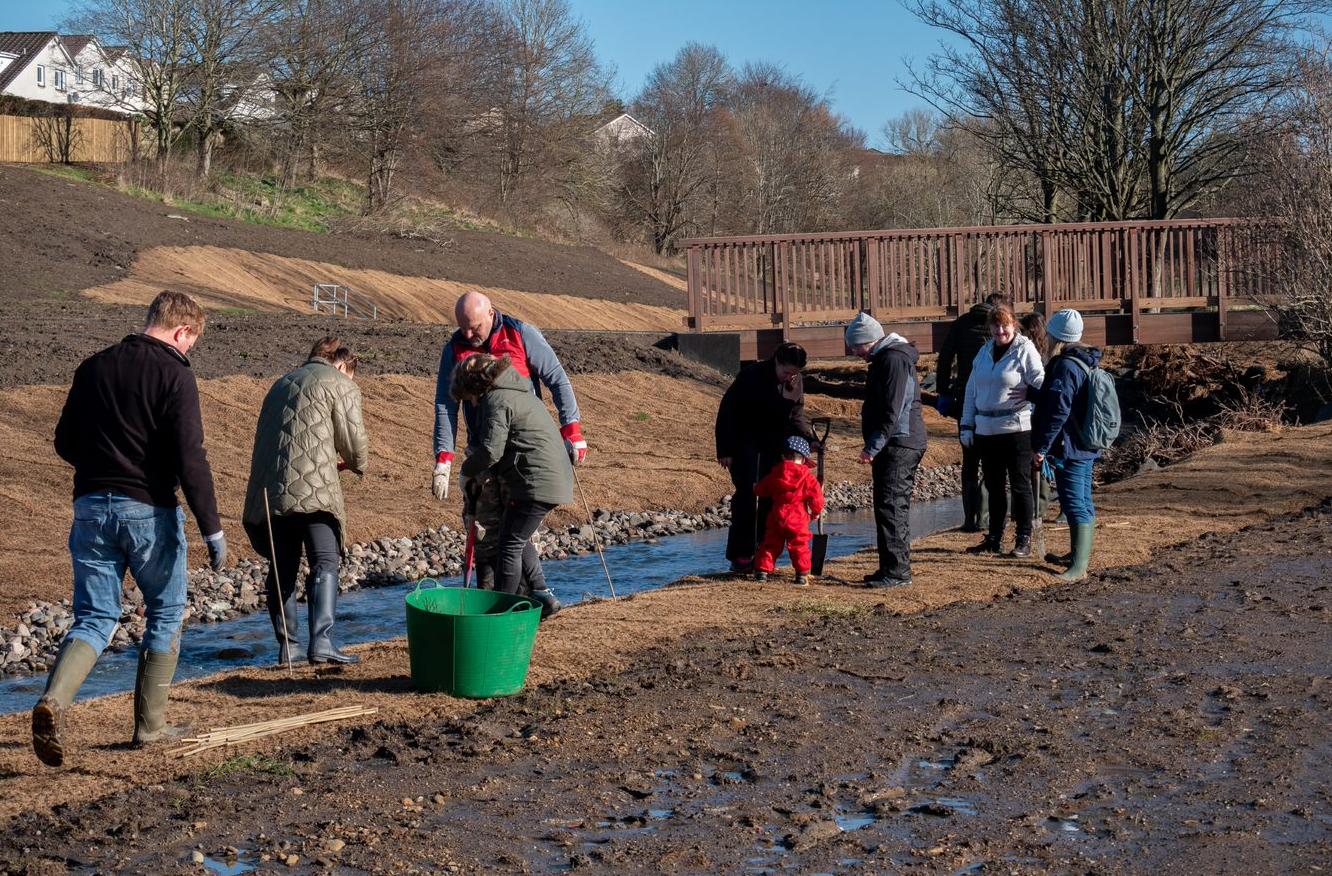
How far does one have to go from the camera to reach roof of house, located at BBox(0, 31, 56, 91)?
2682 inches

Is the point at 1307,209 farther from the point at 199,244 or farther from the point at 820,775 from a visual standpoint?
the point at 199,244

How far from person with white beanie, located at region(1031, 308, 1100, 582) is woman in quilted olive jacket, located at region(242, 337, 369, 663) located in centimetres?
466

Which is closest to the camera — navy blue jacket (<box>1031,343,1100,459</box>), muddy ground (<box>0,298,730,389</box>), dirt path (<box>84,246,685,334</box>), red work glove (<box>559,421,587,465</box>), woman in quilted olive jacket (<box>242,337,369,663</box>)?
woman in quilted olive jacket (<box>242,337,369,663</box>)

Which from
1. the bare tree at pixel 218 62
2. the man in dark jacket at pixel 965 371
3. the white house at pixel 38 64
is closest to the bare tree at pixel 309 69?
the bare tree at pixel 218 62

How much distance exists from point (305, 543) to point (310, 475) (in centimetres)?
44

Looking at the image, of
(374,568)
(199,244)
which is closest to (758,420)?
(374,568)

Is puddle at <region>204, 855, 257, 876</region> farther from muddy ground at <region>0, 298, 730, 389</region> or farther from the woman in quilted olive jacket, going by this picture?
muddy ground at <region>0, 298, 730, 389</region>

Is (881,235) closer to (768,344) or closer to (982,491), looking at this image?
(768,344)

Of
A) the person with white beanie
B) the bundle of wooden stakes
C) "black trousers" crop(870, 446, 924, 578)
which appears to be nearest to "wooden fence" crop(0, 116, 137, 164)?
"black trousers" crop(870, 446, 924, 578)

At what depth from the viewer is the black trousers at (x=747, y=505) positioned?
389 inches

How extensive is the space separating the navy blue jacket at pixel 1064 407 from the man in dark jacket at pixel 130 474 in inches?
228

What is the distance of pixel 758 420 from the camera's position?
982 cm

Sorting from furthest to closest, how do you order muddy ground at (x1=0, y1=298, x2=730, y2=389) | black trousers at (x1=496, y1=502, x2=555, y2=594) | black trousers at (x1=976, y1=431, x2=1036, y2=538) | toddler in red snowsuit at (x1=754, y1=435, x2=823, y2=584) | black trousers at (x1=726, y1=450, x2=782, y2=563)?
muddy ground at (x1=0, y1=298, x2=730, y2=389)
black trousers at (x1=976, y1=431, x2=1036, y2=538)
black trousers at (x1=726, y1=450, x2=782, y2=563)
toddler in red snowsuit at (x1=754, y1=435, x2=823, y2=584)
black trousers at (x1=496, y1=502, x2=555, y2=594)

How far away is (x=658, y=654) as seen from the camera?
7.74 m
